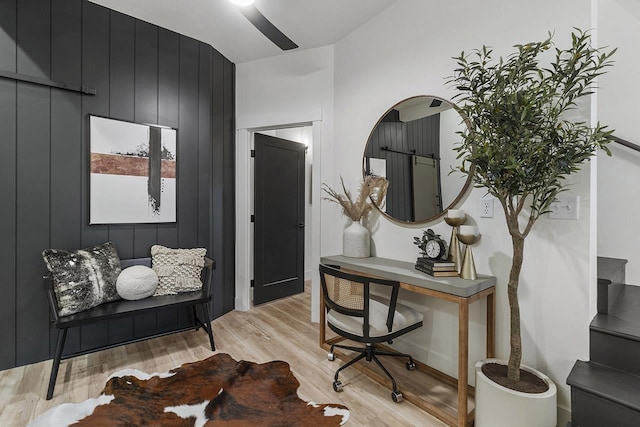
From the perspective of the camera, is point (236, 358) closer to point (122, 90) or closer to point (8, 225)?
point (8, 225)

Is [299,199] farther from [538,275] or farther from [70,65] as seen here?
[538,275]

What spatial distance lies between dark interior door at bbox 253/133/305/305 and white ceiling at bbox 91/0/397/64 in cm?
112

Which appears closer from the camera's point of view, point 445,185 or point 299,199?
point 445,185

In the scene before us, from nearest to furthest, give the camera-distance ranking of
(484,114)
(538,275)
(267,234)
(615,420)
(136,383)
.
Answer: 1. (615,420)
2. (484,114)
3. (538,275)
4. (136,383)
5. (267,234)

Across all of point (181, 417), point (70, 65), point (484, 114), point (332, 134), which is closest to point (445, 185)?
point (484, 114)

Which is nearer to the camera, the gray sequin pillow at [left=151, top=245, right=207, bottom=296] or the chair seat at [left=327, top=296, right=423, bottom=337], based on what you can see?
the chair seat at [left=327, top=296, right=423, bottom=337]

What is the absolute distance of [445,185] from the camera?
7.48ft

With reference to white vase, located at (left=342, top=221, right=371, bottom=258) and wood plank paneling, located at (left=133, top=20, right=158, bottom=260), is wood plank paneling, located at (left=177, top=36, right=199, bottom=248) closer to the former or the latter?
wood plank paneling, located at (left=133, top=20, right=158, bottom=260)

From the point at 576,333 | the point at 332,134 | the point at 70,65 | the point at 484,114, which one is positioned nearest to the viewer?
the point at 484,114

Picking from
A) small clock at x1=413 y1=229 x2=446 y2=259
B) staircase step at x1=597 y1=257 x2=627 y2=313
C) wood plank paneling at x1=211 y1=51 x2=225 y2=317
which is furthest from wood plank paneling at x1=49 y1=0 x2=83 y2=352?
staircase step at x1=597 y1=257 x2=627 y2=313

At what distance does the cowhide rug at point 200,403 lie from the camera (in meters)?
1.80

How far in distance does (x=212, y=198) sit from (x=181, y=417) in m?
2.14

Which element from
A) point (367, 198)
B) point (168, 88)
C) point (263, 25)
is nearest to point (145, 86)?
point (168, 88)

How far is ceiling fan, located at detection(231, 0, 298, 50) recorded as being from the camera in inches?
72.9
